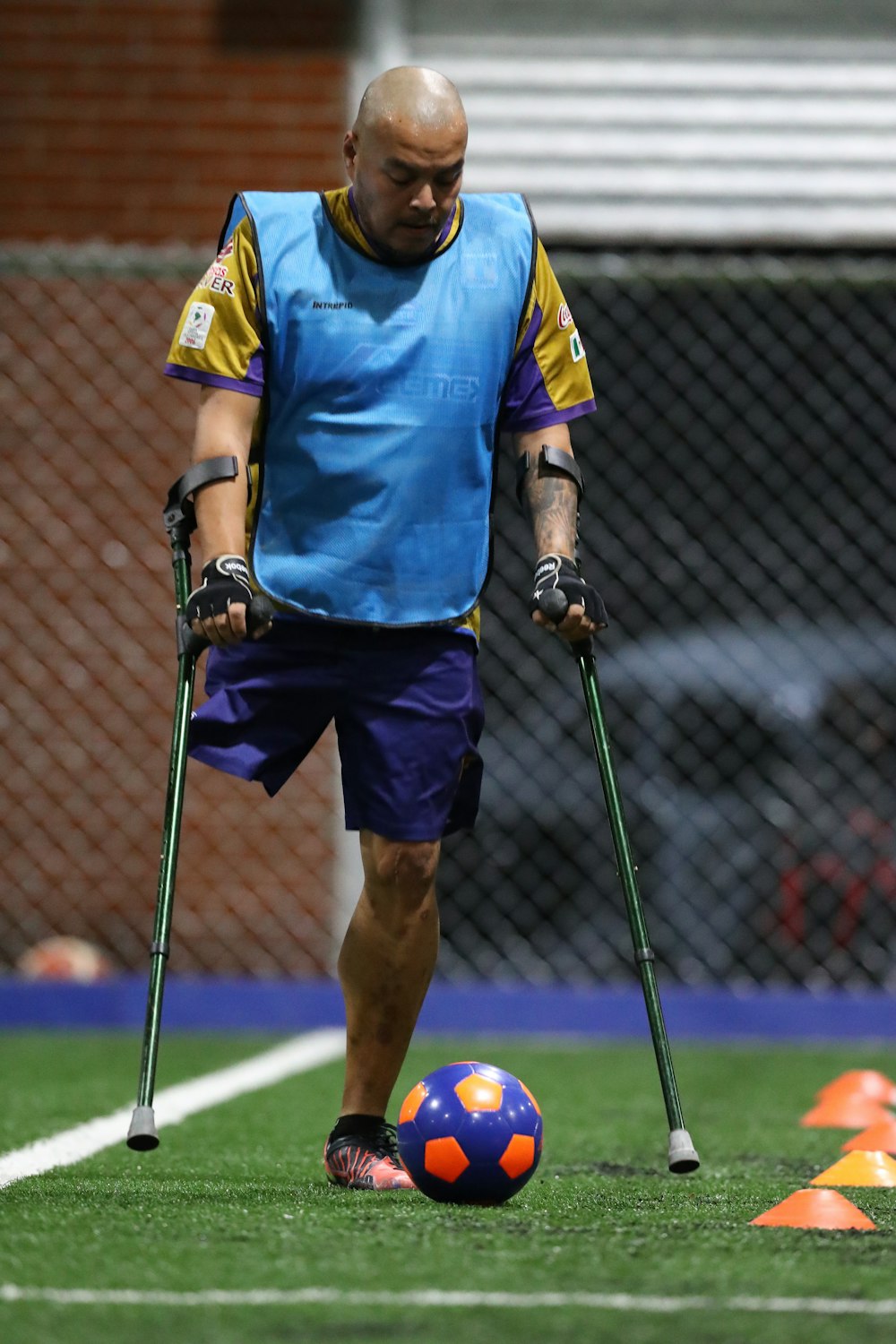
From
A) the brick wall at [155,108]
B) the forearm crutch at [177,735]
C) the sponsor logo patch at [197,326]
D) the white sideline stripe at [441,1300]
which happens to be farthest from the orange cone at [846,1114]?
the brick wall at [155,108]

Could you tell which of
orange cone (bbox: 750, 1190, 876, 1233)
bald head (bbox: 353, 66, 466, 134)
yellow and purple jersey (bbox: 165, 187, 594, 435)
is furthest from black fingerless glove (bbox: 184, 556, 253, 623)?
orange cone (bbox: 750, 1190, 876, 1233)

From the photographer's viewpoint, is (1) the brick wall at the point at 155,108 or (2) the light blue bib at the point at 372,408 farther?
(1) the brick wall at the point at 155,108

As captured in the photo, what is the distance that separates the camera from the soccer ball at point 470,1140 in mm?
3035

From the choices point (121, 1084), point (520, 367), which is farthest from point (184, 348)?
point (121, 1084)

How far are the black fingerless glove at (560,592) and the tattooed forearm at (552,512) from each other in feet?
0.27

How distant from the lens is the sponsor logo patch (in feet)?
11.3

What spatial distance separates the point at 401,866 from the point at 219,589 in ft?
2.17

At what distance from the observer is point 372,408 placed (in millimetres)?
3555

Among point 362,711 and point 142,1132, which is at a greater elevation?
point 362,711

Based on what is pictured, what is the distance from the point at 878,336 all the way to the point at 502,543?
179 cm

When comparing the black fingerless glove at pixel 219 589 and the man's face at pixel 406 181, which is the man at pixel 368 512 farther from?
the black fingerless glove at pixel 219 589

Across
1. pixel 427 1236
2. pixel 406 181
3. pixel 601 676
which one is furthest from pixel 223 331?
pixel 601 676

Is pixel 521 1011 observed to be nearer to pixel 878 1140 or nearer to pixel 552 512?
pixel 878 1140

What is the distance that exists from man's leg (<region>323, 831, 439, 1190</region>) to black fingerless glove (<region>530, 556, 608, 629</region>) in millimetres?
517
